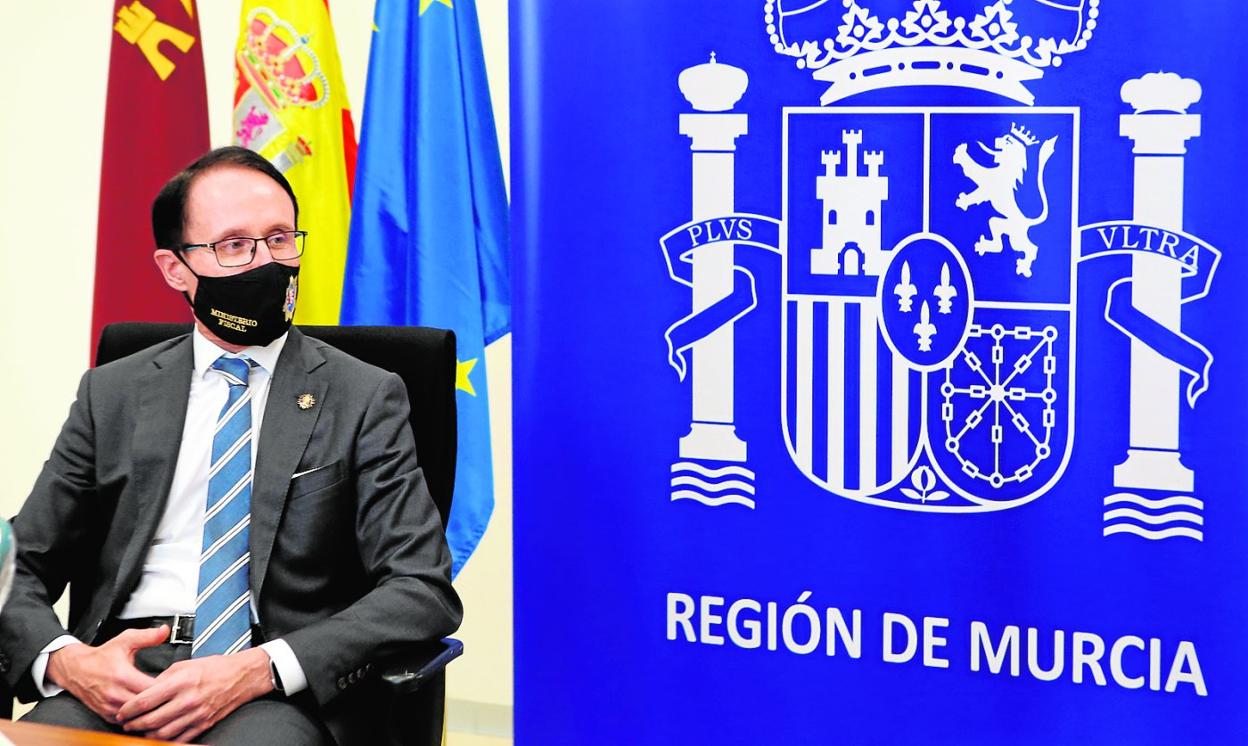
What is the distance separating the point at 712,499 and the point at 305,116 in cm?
127

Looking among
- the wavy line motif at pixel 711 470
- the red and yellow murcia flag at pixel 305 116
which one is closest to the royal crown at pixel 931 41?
the wavy line motif at pixel 711 470

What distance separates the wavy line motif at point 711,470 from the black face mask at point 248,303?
0.83 m

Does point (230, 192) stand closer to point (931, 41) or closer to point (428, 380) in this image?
point (428, 380)

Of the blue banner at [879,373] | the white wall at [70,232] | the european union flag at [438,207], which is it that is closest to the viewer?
the blue banner at [879,373]

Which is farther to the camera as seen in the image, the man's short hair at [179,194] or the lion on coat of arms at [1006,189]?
the lion on coat of arms at [1006,189]

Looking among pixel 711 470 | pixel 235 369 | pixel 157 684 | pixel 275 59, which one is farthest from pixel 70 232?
pixel 157 684

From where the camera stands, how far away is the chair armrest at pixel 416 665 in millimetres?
2027

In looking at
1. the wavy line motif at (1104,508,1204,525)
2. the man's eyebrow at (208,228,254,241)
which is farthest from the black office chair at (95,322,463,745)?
the wavy line motif at (1104,508,1204,525)

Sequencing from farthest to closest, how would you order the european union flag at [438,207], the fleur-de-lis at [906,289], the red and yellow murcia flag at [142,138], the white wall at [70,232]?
the white wall at [70,232] < the red and yellow murcia flag at [142,138] < the european union flag at [438,207] < the fleur-de-lis at [906,289]

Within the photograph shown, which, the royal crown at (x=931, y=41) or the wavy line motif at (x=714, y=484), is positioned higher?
the royal crown at (x=931, y=41)

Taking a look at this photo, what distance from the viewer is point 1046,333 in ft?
8.14

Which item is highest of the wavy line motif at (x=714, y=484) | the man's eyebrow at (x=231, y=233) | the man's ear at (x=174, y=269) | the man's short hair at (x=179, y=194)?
the man's short hair at (x=179, y=194)

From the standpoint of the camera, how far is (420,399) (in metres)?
2.35

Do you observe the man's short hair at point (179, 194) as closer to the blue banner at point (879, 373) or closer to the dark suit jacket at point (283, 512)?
the dark suit jacket at point (283, 512)
